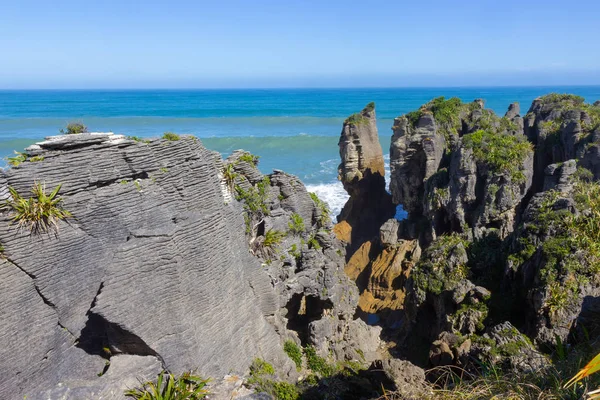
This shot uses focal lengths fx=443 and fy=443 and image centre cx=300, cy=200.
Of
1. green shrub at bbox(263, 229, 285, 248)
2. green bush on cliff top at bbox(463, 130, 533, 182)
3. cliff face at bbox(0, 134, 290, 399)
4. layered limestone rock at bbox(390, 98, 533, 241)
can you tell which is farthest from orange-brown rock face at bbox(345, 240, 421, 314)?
cliff face at bbox(0, 134, 290, 399)

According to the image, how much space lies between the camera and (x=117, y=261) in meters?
10.6

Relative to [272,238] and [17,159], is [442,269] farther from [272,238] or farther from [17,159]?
[17,159]

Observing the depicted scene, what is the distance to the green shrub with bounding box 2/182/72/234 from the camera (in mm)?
9695

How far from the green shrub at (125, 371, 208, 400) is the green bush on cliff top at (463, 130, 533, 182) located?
1821 centimetres

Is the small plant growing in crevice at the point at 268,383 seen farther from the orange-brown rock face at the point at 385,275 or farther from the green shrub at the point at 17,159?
the orange-brown rock face at the point at 385,275

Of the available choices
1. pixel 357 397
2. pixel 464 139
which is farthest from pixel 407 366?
pixel 464 139

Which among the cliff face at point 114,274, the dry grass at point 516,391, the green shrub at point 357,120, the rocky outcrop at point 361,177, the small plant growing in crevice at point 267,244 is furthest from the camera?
the rocky outcrop at point 361,177

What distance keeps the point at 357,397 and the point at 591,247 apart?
868cm

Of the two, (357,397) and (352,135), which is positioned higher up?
(352,135)

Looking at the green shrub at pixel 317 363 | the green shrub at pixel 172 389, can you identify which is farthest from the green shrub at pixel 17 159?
the green shrub at pixel 317 363

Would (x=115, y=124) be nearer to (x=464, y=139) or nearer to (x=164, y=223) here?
(x=464, y=139)

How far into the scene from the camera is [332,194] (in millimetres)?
44875

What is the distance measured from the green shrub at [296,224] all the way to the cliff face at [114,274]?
14.0 ft

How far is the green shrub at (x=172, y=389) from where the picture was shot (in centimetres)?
1063
